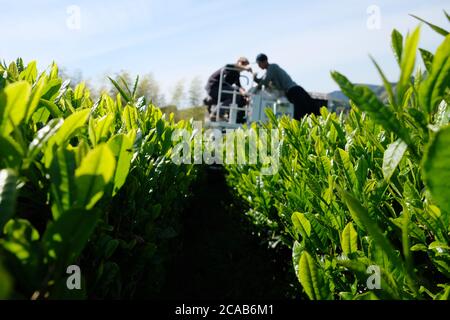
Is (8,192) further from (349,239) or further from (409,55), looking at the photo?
(349,239)

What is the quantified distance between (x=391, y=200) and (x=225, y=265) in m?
3.17

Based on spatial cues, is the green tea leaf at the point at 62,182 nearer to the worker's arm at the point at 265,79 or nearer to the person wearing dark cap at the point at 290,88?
the person wearing dark cap at the point at 290,88

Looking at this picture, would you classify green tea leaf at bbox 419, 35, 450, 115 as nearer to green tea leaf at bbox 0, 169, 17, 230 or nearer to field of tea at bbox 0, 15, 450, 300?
field of tea at bbox 0, 15, 450, 300

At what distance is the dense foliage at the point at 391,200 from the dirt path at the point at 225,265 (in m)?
1.63

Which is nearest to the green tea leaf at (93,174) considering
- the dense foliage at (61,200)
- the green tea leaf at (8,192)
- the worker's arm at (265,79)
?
the dense foliage at (61,200)

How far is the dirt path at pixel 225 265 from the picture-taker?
3.79m

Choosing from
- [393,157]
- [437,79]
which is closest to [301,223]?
[393,157]

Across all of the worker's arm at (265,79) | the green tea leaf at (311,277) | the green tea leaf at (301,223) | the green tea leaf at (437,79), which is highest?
the worker's arm at (265,79)

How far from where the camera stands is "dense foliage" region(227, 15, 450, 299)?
2.57 feet

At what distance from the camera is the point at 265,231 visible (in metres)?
3.92

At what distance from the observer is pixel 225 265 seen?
4.59m

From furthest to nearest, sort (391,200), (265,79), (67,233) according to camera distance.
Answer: (265,79)
(391,200)
(67,233)
